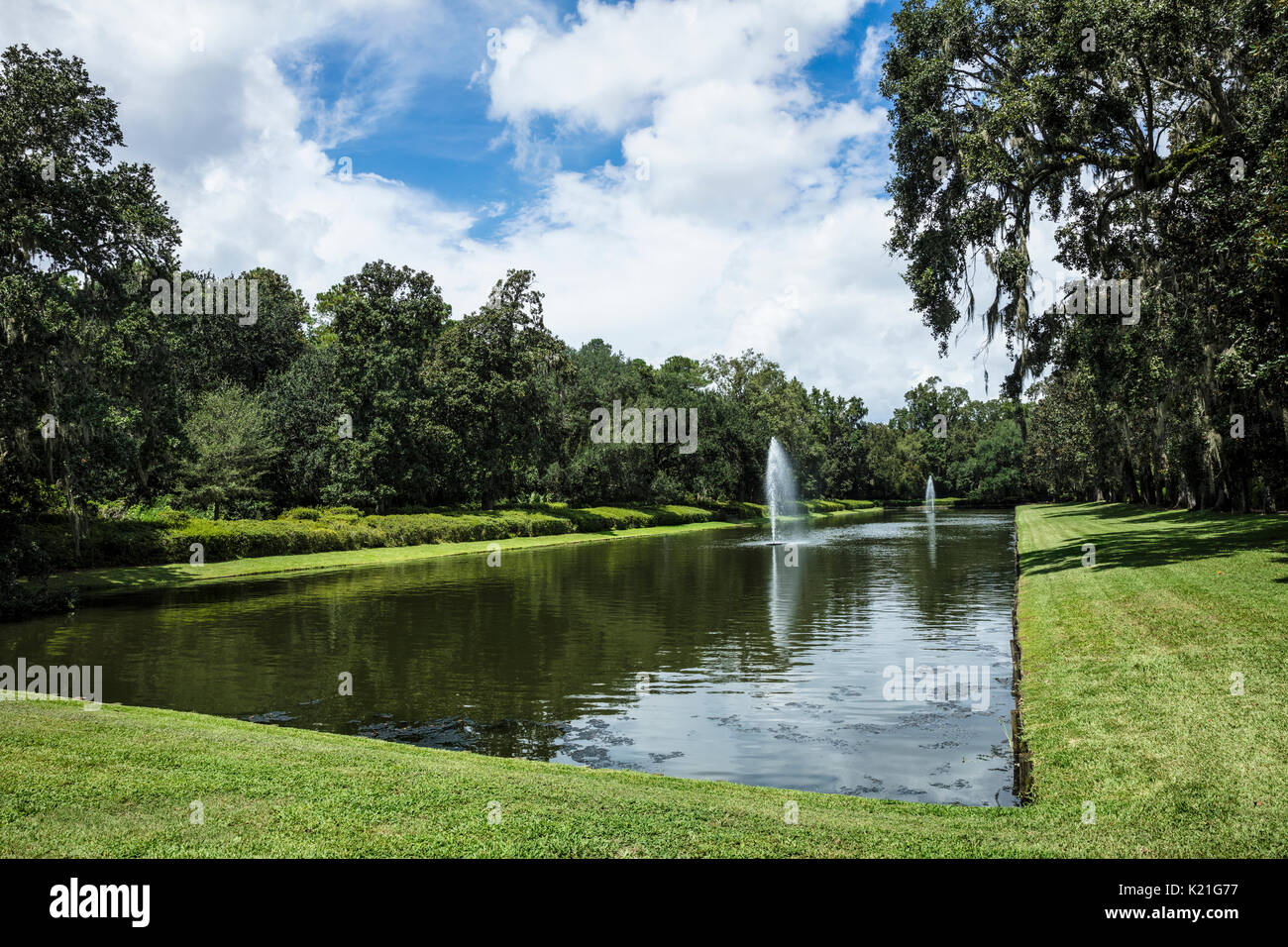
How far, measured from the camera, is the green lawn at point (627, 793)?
214 inches

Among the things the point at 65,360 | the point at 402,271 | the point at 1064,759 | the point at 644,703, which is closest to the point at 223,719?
the point at 644,703

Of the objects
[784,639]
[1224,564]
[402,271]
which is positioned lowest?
[784,639]

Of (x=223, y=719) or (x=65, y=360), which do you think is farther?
(x=65, y=360)

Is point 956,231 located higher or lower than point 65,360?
higher

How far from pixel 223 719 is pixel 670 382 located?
239 feet

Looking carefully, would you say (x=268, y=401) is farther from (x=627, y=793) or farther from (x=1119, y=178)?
(x=627, y=793)

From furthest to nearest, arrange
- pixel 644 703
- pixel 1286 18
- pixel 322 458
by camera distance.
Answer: pixel 322 458, pixel 1286 18, pixel 644 703

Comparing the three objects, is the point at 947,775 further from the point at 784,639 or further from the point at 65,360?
the point at 65,360

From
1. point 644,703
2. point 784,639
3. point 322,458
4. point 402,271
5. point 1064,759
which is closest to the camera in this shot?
point 1064,759

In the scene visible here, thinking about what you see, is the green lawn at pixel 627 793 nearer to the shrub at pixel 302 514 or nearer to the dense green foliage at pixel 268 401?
the dense green foliage at pixel 268 401

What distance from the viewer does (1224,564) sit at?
17297mm

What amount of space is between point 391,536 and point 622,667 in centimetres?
2904

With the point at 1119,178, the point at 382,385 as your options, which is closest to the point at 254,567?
the point at 382,385

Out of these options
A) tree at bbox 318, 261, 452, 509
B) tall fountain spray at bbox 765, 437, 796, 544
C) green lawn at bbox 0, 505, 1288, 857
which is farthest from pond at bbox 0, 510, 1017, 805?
tall fountain spray at bbox 765, 437, 796, 544
